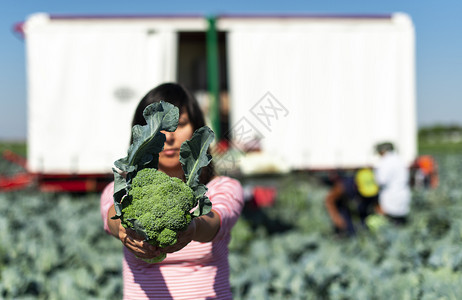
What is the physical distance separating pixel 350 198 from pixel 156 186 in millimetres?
5617

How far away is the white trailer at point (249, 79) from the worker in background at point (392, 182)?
1492 mm

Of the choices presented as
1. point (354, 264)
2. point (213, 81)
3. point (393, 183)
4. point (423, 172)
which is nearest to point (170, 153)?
point (354, 264)

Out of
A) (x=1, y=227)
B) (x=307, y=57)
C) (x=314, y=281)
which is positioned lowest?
(x=1, y=227)

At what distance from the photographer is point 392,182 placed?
5883 millimetres

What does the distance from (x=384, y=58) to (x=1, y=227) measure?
5861 mm

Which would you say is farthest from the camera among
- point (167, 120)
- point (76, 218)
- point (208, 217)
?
point (76, 218)

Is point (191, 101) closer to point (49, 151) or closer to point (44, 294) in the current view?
point (44, 294)

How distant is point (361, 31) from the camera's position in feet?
23.9

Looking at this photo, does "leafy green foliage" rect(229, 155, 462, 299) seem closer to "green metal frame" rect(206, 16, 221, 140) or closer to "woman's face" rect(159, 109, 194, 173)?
"green metal frame" rect(206, 16, 221, 140)

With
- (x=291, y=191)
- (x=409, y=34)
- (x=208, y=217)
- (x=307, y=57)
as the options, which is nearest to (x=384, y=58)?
(x=409, y=34)

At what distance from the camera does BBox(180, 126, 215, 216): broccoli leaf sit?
1.31 m

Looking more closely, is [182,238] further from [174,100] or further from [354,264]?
[354,264]

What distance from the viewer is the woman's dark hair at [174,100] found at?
64.6 inches

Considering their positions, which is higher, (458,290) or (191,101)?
(191,101)
